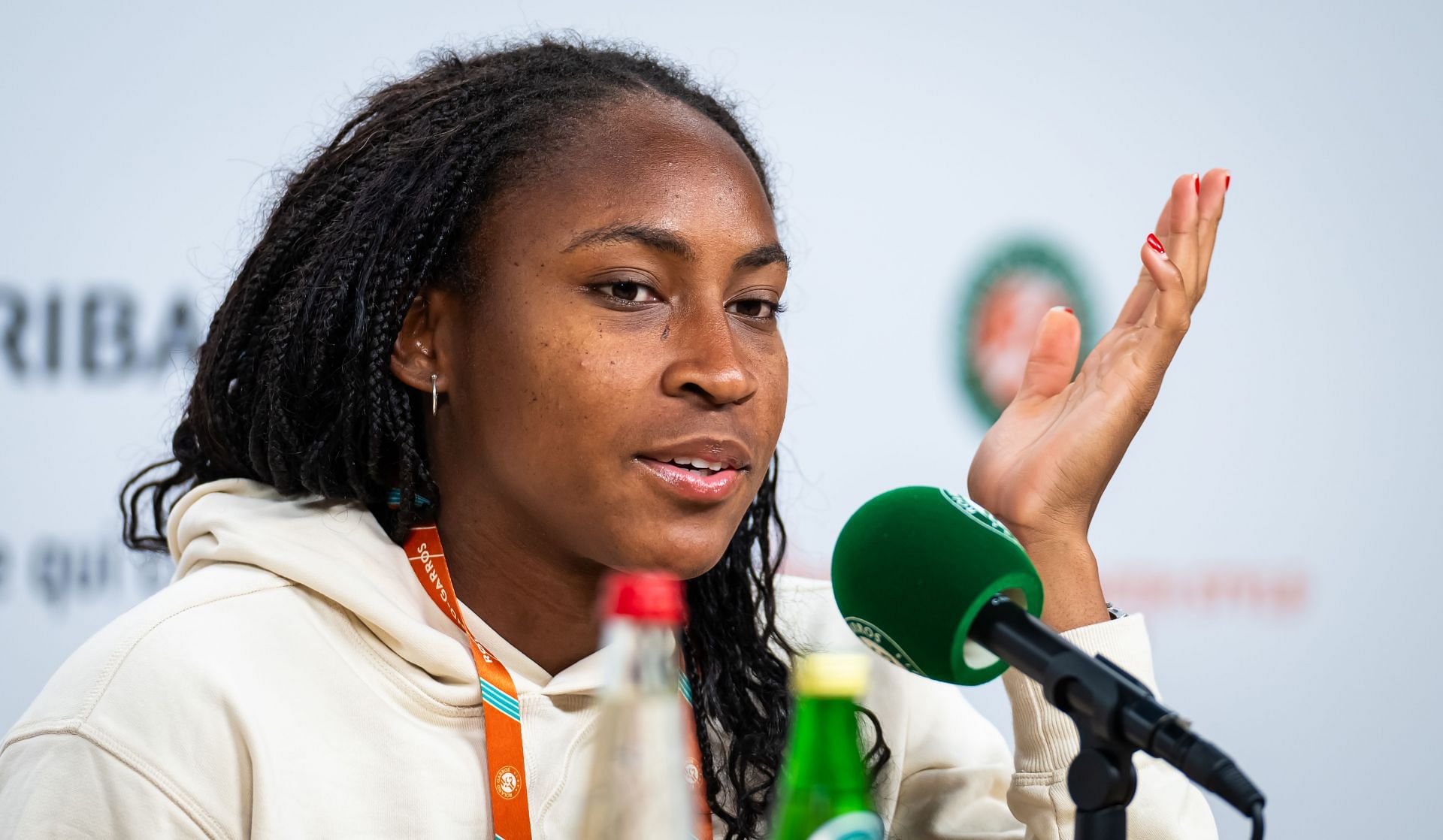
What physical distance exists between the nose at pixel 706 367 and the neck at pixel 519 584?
0.24m

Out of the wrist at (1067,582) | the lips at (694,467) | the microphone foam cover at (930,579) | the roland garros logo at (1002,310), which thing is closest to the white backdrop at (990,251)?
the roland garros logo at (1002,310)

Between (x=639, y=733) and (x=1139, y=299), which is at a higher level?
(x=1139, y=299)

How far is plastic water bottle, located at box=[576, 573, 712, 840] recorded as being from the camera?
2.04ft

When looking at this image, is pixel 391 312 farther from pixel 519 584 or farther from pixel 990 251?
pixel 990 251

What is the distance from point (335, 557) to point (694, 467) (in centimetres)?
35

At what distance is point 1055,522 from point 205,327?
1313mm

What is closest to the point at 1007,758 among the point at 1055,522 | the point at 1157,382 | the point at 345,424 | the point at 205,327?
the point at 1055,522

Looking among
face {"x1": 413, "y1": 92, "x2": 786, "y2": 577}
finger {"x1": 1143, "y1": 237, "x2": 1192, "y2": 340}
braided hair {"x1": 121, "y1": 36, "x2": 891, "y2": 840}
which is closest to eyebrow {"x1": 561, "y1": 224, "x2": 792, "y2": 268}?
face {"x1": 413, "y1": 92, "x2": 786, "y2": 577}

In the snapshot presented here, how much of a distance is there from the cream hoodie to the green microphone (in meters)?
0.37

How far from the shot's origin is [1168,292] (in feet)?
5.01

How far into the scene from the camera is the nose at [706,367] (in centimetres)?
125

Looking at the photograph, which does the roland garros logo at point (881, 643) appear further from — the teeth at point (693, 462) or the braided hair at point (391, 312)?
the braided hair at point (391, 312)

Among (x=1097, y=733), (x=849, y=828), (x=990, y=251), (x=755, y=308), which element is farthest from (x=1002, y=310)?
(x=849, y=828)

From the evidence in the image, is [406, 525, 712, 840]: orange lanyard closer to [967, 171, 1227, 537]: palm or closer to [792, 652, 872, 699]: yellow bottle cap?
[967, 171, 1227, 537]: palm
